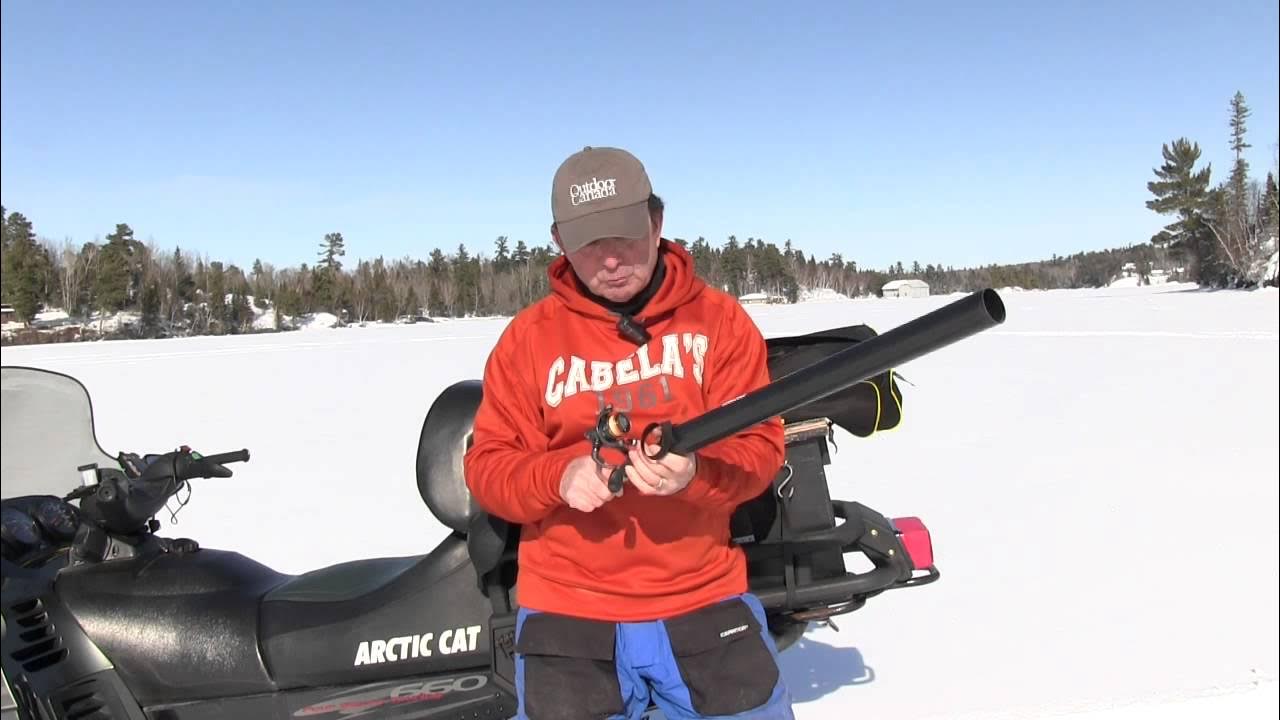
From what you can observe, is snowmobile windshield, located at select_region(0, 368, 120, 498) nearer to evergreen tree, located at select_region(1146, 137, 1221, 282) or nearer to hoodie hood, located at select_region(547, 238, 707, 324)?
hoodie hood, located at select_region(547, 238, 707, 324)

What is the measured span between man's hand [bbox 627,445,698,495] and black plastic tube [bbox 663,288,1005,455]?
0.16 feet

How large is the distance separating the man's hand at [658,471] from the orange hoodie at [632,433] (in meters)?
0.25

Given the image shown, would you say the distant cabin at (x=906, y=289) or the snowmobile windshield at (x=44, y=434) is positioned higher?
the distant cabin at (x=906, y=289)

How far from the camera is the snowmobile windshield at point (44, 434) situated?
1.89 m

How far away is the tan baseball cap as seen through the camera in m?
1.72

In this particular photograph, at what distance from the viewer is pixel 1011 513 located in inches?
192

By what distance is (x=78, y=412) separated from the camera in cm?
209

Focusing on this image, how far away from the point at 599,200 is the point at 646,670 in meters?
0.90

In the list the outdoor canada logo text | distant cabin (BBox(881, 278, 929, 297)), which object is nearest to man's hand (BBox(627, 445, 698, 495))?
the outdoor canada logo text

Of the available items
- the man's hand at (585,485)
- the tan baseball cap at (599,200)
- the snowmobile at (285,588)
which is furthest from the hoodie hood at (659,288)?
the snowmobile at (285,588)

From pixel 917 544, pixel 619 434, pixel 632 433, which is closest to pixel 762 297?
pixel 917 544

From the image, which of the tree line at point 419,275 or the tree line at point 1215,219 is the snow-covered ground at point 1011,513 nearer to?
the tree line at point 419,275

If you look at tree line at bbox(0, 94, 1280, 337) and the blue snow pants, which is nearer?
the blue snow pants

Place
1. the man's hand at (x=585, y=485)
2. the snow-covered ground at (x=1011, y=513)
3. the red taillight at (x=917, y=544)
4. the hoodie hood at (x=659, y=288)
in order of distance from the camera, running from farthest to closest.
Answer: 1. the snow-covered ground at (x=1011, y=513)
2. the red taillight at (x=917, y=544)
3. the hoodie hood at (x=659, y=288)
4. the man's hand at (x=585, y=485)
